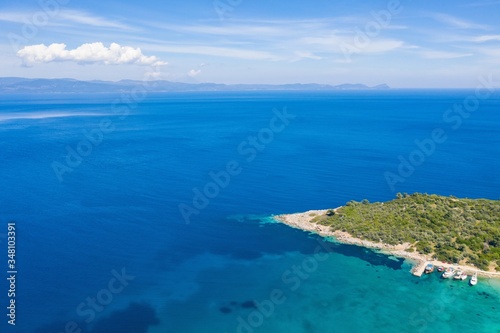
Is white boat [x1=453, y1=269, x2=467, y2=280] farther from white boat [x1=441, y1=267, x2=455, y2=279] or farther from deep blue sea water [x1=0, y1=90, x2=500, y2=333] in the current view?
deep blue sea water [x1=0, y1=90, x2=500, y2=333]

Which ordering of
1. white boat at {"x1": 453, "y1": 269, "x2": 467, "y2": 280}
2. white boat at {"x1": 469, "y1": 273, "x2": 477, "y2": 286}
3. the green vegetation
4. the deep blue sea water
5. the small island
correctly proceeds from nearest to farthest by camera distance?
the deep blue sea water
white boat at {"x1": 469, "y1": 273, "x2": 477, "y2": 286}
white boat at {"x1": 453, "y1": 269, "x2": 467, "y2": 280}
the small island
the green vegetation

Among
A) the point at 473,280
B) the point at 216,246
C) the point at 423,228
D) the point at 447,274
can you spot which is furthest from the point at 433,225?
the point at 216,246

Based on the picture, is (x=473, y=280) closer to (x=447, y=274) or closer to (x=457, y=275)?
(x=457, y=275)

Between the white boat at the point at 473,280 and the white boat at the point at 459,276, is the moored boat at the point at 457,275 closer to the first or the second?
the white boat at the point at 459,276

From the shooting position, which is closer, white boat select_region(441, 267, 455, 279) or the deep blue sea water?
the deep blue sea water

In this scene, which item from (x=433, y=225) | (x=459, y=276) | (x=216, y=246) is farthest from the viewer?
(x=433, y=225)

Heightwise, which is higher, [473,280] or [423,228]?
[423,228]

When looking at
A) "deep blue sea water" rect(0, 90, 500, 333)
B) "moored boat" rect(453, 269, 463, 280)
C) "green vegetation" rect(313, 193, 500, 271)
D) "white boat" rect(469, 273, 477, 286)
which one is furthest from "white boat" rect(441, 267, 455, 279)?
"green vegetation" rect(313, 193, 500, 271)
